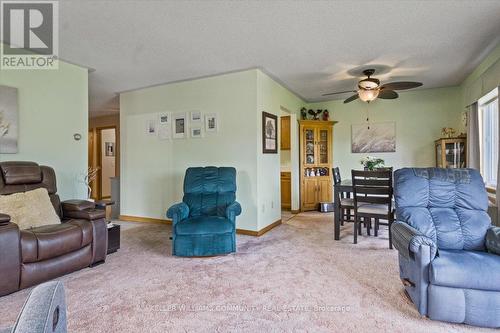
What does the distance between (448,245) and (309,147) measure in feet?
13.1

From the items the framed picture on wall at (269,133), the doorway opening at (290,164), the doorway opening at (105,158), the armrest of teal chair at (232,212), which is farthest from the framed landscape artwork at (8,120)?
the doorway opening at (105,158)

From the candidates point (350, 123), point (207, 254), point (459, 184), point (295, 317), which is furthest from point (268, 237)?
point (350, 123)

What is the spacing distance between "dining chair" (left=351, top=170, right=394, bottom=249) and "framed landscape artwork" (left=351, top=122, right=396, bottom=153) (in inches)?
92.8

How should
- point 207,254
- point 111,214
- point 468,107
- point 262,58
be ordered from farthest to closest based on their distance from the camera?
point 111,214, point 468,107, point 262,58, point 207,254

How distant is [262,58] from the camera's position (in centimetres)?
356

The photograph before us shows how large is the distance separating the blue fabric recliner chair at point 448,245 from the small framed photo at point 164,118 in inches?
146

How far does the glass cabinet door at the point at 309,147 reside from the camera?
5938 mm

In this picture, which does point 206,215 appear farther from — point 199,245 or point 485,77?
point 485,77

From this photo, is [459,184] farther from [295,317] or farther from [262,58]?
[262,58]

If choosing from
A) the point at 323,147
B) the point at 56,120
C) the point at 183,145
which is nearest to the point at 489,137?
the point at 323,147

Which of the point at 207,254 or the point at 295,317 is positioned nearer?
the point at 295,317

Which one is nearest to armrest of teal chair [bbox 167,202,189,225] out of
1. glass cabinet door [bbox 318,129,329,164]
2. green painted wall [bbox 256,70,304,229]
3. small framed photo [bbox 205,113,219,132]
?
green painted wall [bbox 256,70,304,229]

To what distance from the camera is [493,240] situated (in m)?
1.95

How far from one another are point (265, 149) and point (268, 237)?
1346mm
